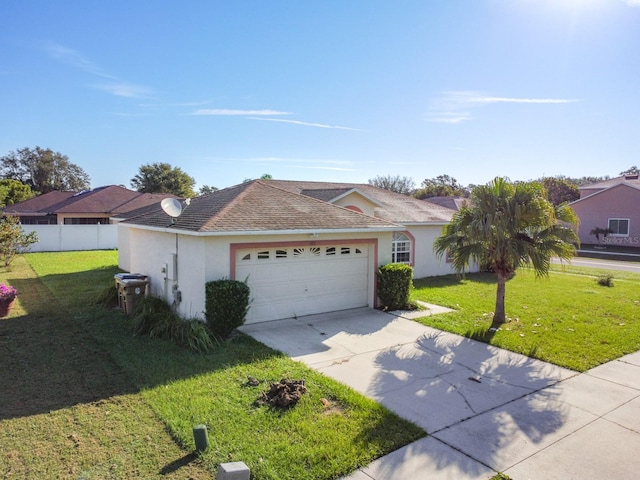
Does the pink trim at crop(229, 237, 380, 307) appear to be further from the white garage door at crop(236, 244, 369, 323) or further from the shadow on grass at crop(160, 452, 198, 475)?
the shadow on grass at crop(160, 452, 198, 475)

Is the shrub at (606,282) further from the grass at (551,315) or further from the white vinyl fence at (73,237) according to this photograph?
the white vinyl fence at (73,237)

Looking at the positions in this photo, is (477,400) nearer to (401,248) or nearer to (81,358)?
(81,358)

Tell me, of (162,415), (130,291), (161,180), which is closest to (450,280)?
(130,291)

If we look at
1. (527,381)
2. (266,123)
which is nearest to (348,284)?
(527,381)

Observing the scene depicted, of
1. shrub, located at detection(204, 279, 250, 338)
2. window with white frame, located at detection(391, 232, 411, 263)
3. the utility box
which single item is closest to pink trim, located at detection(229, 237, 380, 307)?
shrub, located at detection(204, 279, 250, 338)

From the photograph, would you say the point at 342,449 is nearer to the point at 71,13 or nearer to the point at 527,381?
the point at 527,381

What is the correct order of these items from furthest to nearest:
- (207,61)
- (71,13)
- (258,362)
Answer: (207,61) → (71,13) → (258,362)

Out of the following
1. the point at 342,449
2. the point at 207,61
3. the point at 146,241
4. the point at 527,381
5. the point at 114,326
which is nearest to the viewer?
the point at 342,449
